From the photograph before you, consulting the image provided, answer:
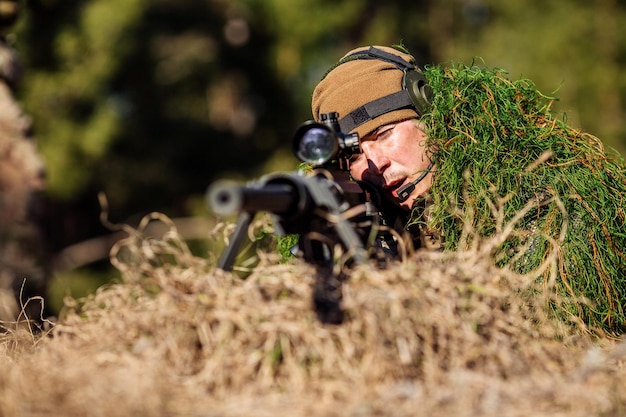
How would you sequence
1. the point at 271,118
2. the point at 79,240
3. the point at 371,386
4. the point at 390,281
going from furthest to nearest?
the point at 271,118 → the point at 79,240 → the point at 390,281 → the point at 371,386

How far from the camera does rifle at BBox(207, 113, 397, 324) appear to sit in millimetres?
1348

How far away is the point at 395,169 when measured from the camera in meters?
2.22

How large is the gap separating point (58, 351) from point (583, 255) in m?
1.20

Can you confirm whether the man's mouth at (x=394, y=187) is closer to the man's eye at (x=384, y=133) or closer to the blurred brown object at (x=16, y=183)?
the man's eye at (x=384, y=133)

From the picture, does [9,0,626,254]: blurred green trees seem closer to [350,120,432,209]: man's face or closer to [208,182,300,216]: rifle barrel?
[350,120,432,209]: man's face

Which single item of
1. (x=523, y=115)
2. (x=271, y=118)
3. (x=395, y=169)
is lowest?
(x=395, y=169)

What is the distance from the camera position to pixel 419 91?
2.23 metres

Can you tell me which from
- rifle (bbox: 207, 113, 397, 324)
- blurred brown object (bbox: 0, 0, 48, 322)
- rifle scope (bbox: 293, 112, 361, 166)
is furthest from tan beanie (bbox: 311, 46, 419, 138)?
blurred brown object (bbox: 0, 0, 48, 322)

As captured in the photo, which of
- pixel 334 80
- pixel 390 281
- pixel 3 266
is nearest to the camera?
pixel 390 281

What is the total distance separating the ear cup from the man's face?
0.19 feet

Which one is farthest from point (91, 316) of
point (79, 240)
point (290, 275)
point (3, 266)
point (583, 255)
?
point (79, 240)

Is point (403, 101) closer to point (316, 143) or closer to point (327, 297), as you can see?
point (316, 143)

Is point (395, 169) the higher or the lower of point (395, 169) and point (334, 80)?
the lower

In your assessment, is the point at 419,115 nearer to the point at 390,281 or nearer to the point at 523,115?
the point at 523,115
